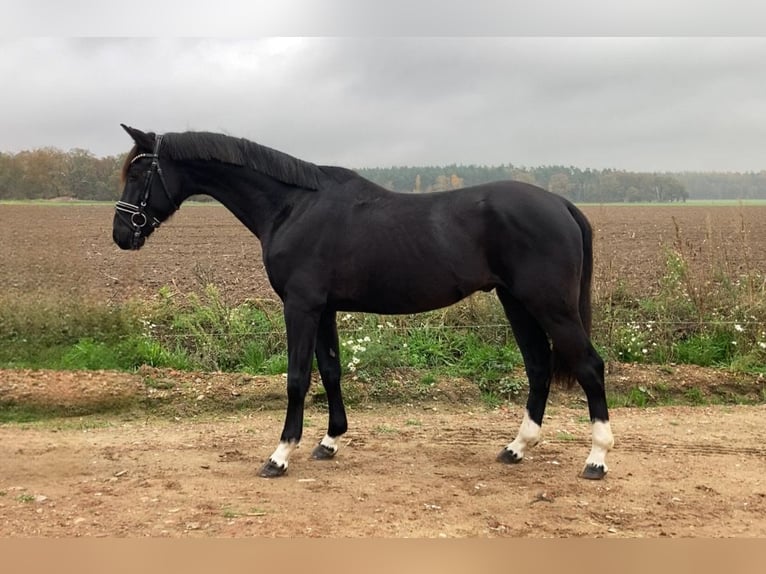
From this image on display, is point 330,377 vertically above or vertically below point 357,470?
above

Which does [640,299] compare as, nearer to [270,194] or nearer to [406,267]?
[406,267]

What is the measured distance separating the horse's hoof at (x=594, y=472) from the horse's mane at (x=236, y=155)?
2758 mm

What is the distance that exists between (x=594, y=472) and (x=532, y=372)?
83 cm

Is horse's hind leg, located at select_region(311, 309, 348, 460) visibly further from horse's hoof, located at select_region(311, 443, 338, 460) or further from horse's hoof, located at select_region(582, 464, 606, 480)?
horse's hoof, located at select_region(582, 464, 606, 480)

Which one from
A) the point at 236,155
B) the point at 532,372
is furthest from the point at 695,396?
the point at 236,155

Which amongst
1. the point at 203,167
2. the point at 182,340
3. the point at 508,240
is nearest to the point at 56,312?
the point at 182,340

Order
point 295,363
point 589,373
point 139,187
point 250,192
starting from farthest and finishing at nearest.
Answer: point 250,192 < point 139,187 < point 295,363 < point 589,373

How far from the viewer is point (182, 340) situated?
7.09 meters

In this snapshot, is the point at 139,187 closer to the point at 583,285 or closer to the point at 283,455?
the point at 283,455

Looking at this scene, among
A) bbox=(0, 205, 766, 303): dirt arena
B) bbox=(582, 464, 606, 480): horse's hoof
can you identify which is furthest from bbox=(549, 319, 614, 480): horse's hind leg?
bbox=(0, 205, 766, 303): dirt arena

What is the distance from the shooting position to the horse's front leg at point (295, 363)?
4.04 metres

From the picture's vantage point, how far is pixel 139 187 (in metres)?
4.20

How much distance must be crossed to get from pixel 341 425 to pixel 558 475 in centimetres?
162

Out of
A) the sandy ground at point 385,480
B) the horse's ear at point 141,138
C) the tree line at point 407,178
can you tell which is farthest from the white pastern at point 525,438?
the horse's ear at point 141,138
